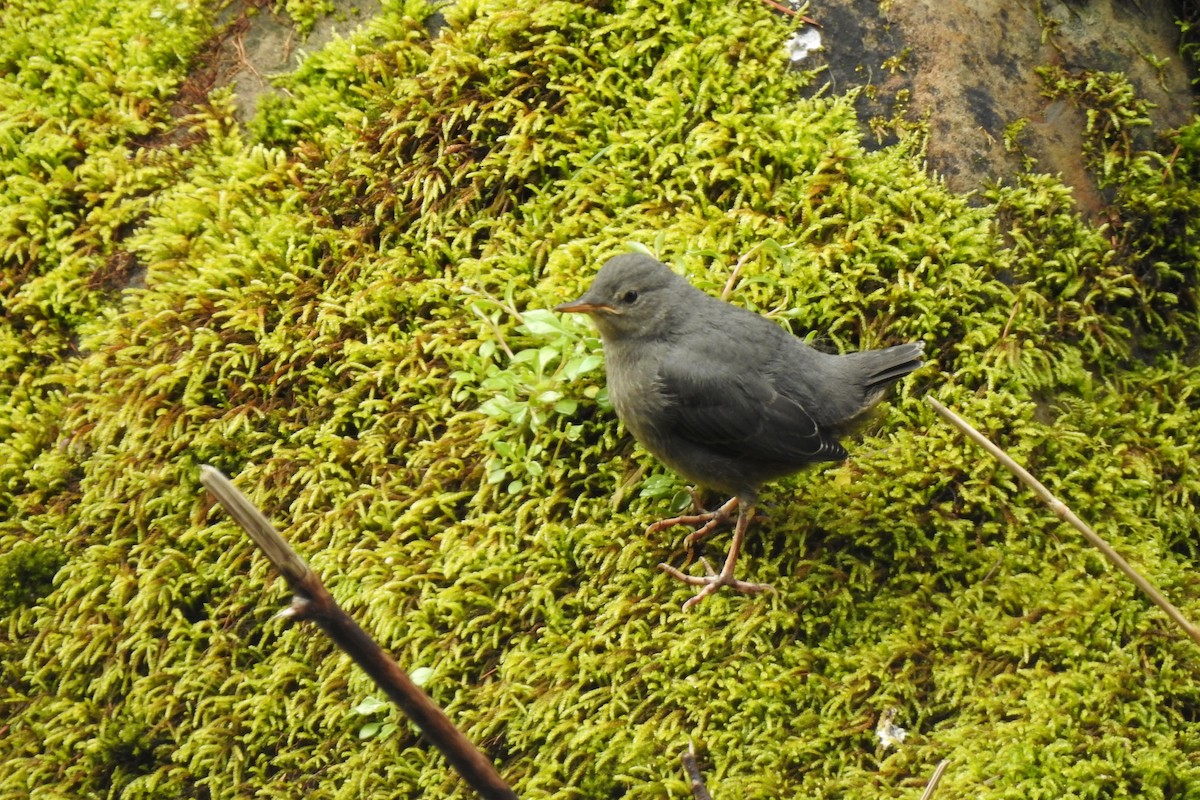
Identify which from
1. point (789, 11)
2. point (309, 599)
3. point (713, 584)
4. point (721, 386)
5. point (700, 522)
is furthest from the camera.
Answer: point (789, 11)

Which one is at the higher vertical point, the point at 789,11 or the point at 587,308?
the point at 789,11

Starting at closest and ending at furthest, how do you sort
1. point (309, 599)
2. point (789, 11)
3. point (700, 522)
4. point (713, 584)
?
point (309, 599) < point (713, 584) < point (700, 522) < point (789, 11)

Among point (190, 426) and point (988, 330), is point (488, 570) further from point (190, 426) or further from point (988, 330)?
point (988, 330)

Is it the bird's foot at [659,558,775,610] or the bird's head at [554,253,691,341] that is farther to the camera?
the bird's head at [554,253,691,341]

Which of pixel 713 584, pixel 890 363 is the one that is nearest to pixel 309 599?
pixel 713 584

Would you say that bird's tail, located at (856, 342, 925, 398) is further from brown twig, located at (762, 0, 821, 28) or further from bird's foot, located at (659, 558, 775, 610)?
brown twig, located at (762, 0, 821, 28)

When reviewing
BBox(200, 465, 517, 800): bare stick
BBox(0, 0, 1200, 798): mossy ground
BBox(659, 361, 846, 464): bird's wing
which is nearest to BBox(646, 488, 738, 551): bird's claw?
BBox(0, 0, 1200, 798): mossy ground

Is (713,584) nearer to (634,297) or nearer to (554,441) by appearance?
(554,441)

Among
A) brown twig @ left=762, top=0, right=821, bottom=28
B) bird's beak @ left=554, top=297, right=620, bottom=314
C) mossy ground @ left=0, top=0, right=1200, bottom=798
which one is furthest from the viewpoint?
brown twig @ left=762, top=0, right=821, bottom=28
